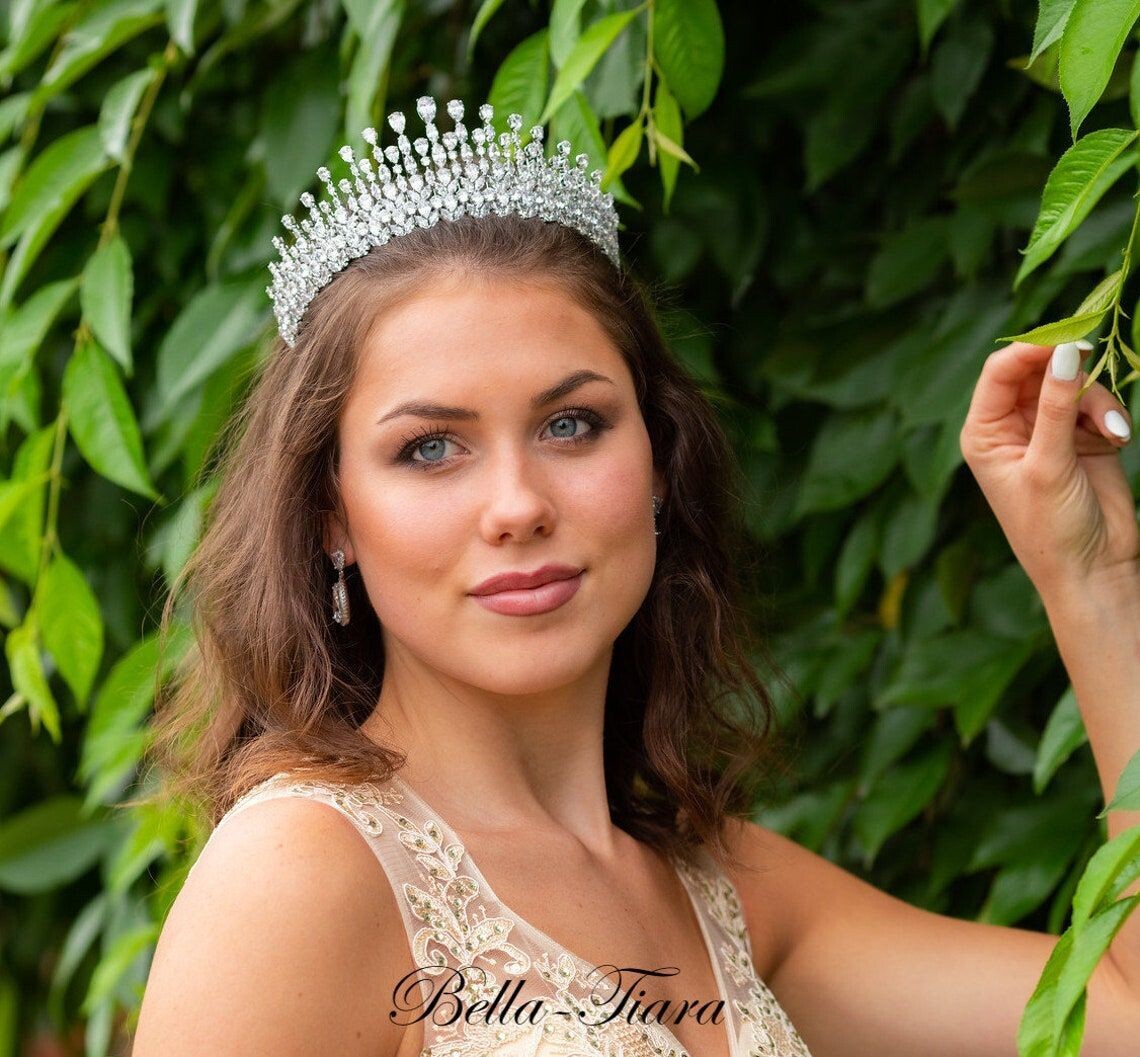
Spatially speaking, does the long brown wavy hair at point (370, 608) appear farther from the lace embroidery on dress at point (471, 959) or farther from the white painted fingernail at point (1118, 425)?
the white painted fingernail at point (1118, 425)

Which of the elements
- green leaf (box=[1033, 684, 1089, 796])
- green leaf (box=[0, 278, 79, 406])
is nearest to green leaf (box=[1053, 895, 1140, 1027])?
green leaf (box=[1033, 684, 1089, 796])

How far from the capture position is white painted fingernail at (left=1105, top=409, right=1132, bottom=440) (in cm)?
144

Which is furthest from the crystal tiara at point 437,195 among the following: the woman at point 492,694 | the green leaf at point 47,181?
the green leaf at point 47,181

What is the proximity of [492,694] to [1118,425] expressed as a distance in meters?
0.63

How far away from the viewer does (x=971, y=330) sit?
1.81 m

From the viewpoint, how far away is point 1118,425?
1443 mm

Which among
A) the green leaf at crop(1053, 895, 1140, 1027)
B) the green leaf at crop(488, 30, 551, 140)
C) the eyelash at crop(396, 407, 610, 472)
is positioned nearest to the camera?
the green leaf at crop(1053, 895, 1140, 1027)

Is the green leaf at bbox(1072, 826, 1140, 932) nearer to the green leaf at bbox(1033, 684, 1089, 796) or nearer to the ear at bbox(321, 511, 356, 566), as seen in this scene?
the green leaf at bbox(1033, 684, 1089, 796)

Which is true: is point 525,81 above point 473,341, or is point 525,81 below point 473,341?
above

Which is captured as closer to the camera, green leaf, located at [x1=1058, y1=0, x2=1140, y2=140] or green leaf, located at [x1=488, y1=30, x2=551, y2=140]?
green leaf, located at [x1=1058, y1=0, x2=1140, y2=140]

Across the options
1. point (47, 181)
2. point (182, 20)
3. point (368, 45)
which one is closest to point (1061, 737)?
point (368, 45)

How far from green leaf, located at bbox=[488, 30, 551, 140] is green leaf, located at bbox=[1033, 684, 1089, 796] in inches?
30.0

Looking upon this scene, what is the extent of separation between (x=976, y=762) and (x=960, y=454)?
0.48 meters

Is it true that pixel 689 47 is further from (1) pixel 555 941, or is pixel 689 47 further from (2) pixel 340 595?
(1) pixel 555 941
